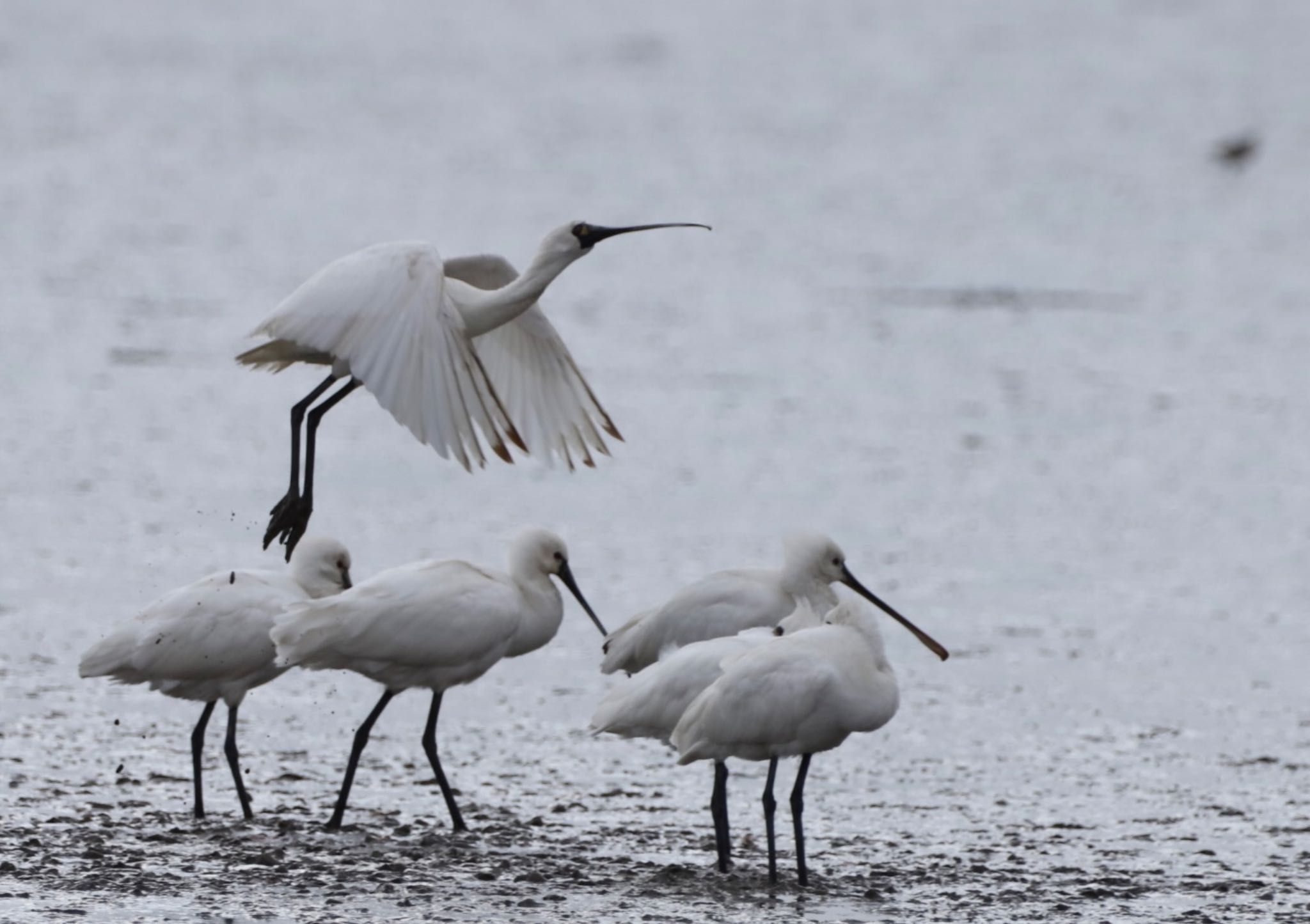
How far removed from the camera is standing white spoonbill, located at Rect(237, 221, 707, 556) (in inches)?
292

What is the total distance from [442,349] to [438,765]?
65.2 inches

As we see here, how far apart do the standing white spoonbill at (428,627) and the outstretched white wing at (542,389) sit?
42 cm

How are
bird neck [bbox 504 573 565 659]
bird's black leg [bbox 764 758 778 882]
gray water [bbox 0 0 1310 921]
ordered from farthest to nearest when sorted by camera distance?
bird neck [bbox 504 573 565 659], gray water [bbox 0 0 1310 921], bird's black leg [bbox 764 758 778 882]

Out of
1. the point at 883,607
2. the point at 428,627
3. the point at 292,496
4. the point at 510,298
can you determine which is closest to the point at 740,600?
the point at 883,607

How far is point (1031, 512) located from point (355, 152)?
2170 cm

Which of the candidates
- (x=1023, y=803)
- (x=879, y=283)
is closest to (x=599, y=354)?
(x=879, y=283)

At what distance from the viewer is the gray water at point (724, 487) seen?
776 cm

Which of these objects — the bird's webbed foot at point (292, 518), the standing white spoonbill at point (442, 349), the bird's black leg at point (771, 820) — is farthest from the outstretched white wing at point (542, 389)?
the bird's black leg at point (771, 820)

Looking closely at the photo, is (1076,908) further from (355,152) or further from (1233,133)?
(1233,133)

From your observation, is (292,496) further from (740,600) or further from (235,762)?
(740,600)

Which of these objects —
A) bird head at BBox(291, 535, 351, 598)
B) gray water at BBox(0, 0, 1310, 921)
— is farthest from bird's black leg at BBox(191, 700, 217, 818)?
bird head at BBox(291, 535, 351, 598)

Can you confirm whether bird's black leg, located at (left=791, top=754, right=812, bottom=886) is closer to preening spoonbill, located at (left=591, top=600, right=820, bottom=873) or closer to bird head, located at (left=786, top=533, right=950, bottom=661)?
preening spoonbill, located at (left=591, top=600, right=820, bottom=873)

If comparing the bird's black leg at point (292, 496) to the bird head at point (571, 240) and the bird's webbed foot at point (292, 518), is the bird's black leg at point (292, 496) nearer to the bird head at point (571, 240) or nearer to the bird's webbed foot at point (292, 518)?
the bird's webbed foot at point (292, 518)

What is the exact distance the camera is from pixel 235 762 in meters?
8.20
